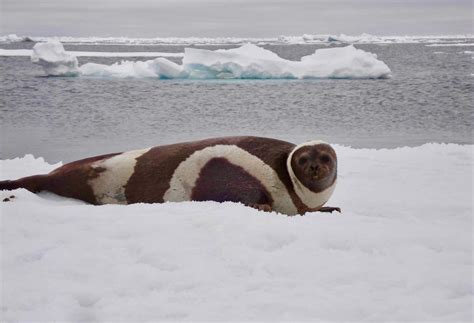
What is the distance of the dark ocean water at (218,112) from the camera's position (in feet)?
41.8

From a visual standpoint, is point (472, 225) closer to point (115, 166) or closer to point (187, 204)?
point (187, 204)

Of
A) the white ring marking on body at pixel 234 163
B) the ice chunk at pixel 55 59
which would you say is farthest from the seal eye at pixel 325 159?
the ice chunk at pixel 55 59

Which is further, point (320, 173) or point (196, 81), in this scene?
point (196, 81)

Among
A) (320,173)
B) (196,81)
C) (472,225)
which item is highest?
(320,173)

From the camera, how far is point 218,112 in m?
18.7

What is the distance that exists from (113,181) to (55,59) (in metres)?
22.8

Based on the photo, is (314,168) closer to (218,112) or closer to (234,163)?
(234,163)

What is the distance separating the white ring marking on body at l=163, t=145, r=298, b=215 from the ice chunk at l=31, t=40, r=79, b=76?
2116 cm

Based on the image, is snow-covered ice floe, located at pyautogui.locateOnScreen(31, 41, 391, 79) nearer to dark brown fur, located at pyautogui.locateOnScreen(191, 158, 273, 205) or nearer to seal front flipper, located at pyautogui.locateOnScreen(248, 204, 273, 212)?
dark brown fur, located at pyautogui.locateOnScreen(191, 158, 273, 205)

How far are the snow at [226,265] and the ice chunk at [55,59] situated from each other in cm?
2200

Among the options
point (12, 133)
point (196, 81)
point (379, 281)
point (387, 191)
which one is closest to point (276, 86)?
point (196, 81)

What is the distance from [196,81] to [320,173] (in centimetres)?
2288

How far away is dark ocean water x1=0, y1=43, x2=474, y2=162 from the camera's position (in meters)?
12.8

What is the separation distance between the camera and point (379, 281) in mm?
2514
